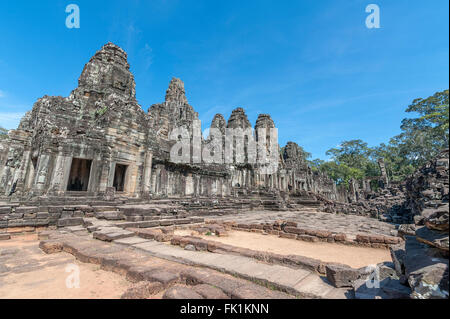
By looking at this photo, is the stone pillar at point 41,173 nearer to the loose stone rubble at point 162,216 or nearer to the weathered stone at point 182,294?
the loose stone rubble at point 162,216

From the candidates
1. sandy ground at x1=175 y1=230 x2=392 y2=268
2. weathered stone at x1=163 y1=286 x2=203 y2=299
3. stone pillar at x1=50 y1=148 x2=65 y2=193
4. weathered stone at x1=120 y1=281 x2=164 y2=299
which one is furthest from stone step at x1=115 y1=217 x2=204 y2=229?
weathered stone at x1=163 y1=286 x2=203 y2=299

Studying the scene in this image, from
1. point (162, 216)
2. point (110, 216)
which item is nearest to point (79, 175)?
point (110, 216)

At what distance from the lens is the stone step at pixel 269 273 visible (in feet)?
8.54

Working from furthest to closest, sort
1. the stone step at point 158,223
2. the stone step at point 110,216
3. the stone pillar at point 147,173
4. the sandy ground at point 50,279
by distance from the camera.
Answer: the stone pillar at point 147,173
the stone step at point 110,216
the stone step at point 158,223
the sandy ground at point 50,279

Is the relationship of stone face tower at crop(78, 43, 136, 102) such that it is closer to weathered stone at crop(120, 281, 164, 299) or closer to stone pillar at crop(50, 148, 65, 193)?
stone pillar at crop(50, 148, 65, 193)

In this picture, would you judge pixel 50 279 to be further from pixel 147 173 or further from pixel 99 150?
pixel 147 173

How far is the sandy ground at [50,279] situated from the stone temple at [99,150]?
6.70 meters

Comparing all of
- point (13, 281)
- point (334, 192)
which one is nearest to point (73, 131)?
point (13, 281)

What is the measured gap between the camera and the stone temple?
10195mm

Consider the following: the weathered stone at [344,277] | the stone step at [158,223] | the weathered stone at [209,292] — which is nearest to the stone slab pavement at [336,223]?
the stone step at [158,223]

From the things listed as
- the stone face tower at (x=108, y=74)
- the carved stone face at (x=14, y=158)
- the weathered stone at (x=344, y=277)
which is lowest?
the weathered stone at (x=344, y=277)

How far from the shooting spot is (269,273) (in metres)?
3.14

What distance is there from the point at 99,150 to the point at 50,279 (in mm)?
9309
